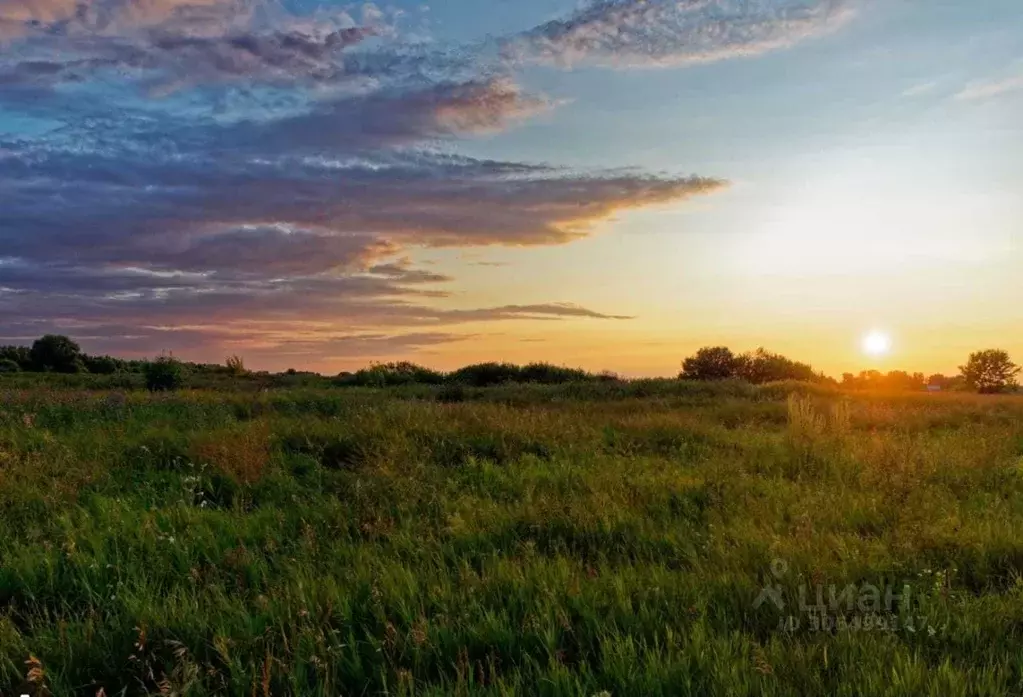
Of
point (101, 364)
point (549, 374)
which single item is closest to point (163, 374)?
point (549, 374)

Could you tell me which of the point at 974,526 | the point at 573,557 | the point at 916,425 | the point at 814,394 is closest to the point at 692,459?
the point at 974,526

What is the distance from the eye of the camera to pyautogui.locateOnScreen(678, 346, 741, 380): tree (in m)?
40.3

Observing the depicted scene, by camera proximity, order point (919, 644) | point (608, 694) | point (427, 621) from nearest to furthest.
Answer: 1. point (608, 694)
2. point (919, 644)
3. point (427, 621)

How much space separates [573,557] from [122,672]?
301cm

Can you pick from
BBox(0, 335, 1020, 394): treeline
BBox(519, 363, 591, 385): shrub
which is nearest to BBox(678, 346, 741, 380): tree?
BBox(0, 335, 1020, 394): treeline

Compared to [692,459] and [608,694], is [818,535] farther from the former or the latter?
[692,459]

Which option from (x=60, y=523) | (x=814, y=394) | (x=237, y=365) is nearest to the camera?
(x=60, y=523)

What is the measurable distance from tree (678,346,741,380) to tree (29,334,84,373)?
3684 centimetres

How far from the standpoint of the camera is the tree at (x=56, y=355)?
43.5m

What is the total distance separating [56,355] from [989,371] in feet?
192

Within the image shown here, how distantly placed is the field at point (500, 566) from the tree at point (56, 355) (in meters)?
38.2

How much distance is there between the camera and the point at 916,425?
14258 mm

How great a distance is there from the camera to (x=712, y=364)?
40.9 metres

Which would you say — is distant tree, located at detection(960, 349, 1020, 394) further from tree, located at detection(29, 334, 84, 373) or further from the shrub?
tree, located at detection(29, 334, 84, 373)
